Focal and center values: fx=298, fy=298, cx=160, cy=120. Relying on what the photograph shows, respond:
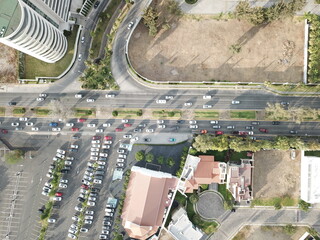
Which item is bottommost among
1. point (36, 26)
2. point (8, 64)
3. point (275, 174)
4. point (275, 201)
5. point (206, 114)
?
point (275, 201)

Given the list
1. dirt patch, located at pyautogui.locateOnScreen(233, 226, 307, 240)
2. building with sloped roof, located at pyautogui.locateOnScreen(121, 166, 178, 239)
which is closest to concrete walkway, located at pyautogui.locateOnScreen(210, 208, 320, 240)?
dirt patch, located at pyautogui.locateOnScreen(233, 226, 307, 240)

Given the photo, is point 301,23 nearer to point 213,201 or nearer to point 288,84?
point 288,84

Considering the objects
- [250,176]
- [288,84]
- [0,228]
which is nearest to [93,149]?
[0,228]

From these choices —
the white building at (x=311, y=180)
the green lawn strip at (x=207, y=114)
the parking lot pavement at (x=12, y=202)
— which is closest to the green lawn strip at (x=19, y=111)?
the parking lot pavement at (x=12, y=202)

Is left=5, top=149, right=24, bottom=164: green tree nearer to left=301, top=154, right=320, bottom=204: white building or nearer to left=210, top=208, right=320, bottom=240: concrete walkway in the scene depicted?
left=210, top=208, right=320, bottom=240: concrete walkway

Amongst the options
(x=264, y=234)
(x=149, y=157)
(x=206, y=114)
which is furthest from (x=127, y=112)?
(x=264, y=234)

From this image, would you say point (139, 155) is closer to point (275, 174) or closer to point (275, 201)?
point (275, 174)
